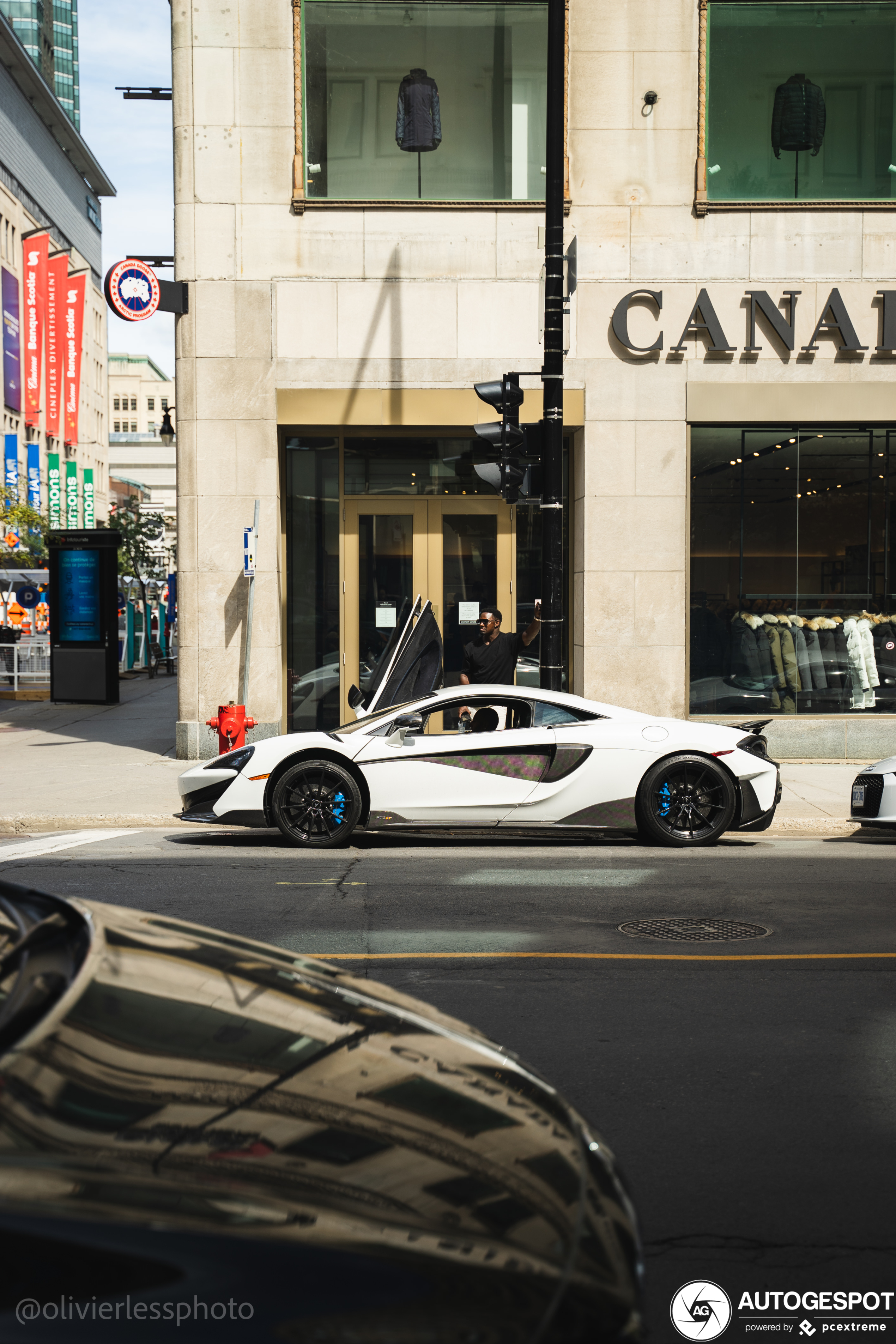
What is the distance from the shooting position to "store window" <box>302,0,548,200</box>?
15273 mm

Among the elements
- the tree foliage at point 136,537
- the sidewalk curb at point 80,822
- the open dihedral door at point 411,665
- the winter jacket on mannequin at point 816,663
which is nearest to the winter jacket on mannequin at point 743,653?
the winter jacket on mannequin at point 816,663

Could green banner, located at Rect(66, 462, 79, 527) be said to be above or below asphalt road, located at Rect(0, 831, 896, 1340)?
above

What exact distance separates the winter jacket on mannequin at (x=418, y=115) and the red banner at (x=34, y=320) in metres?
68.3

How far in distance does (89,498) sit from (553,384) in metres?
77.9

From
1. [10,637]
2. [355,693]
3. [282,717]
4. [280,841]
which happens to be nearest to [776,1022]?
[280,841]

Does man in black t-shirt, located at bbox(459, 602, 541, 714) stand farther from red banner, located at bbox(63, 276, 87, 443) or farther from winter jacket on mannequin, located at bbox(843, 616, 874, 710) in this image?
red banner, located at bbox(63, 276, 87, 443)

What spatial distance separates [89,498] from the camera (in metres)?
84.6

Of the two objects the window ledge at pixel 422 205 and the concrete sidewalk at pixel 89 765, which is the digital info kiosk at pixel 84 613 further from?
the window ledge at pixel 422 205

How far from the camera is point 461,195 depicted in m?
15.4

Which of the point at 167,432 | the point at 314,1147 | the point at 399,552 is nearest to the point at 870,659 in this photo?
the point at 399,552

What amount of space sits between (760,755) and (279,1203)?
854 centimetres

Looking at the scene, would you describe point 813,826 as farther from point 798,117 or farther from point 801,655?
point 798,117

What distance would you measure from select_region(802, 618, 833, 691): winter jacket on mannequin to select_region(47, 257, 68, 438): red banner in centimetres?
7206

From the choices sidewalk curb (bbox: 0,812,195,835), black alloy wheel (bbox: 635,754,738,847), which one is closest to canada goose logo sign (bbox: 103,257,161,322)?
sidewalk curb (bbox: 0,812,195,835)
